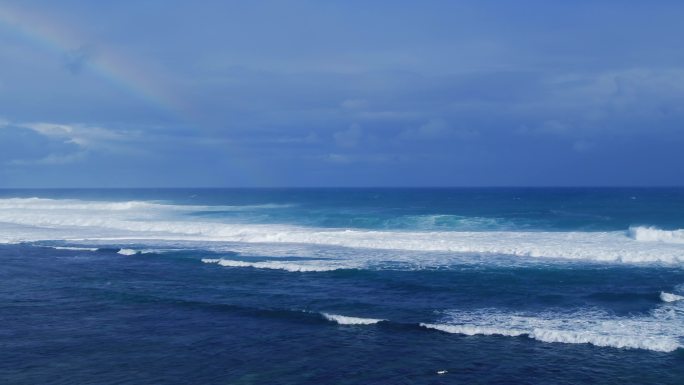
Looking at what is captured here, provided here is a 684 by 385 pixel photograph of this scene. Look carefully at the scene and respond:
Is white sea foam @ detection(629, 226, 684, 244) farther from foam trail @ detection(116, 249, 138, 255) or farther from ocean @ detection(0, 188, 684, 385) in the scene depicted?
foam trail @ detection(116, 249, 138, 255)

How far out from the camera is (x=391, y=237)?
118 feet

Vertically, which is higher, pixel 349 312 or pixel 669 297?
pixel 669 297

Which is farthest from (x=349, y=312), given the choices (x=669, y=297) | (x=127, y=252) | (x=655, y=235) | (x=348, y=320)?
(x=655, y=235)

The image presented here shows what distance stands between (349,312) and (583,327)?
21.5 feet

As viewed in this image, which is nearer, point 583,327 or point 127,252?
point 583,327

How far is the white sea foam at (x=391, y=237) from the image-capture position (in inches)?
1128

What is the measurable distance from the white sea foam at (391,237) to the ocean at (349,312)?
26 cm

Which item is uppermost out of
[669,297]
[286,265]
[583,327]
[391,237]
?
[391,237]

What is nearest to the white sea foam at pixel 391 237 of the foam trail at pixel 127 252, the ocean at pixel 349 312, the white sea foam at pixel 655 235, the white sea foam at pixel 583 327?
the white sea foam at pixel 655 235

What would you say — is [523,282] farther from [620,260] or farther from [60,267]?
[60,267]

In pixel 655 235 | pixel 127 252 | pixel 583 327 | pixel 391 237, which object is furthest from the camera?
pixel 391 237

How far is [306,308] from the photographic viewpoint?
1798cm

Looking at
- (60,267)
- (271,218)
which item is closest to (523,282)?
(60,267)

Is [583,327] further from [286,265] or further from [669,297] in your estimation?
[286,265]
